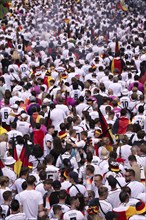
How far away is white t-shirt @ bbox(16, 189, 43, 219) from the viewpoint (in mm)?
9837

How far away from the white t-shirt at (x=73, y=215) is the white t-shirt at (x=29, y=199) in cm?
79

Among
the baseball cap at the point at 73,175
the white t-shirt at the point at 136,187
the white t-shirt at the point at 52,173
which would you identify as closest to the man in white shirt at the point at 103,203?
the white t-shirt at the point at 136,187

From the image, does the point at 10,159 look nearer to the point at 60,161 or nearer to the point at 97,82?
the point at 60,161

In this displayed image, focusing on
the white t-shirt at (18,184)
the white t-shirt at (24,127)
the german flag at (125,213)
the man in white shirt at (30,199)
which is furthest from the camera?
the white t-shirt at (24,127)

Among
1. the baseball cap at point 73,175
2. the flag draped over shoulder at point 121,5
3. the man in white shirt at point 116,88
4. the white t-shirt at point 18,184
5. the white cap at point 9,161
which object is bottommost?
the white t-shirt at point 18,184

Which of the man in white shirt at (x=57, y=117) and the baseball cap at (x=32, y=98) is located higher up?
the baseball cap at (x=32, y=98)

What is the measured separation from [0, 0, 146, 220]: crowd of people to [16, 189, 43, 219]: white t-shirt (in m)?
0.01

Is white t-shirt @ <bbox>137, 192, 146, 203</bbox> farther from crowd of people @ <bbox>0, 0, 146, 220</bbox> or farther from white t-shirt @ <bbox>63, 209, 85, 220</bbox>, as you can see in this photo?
white t-shirt @ <bbox>63, 209, 85, 220</bbox>

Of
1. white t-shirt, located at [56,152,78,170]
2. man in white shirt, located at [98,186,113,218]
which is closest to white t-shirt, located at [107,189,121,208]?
man in white shirt, located at [98,186,113,218]

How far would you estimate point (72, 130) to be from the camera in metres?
12.4

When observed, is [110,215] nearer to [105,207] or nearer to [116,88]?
[105,207]

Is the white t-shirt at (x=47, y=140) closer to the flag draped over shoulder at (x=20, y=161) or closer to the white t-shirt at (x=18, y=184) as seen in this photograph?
the flag draped over shoulder at (x=20, y=161)

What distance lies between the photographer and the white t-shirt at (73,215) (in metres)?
9.10

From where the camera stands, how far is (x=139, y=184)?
33.3 feet
